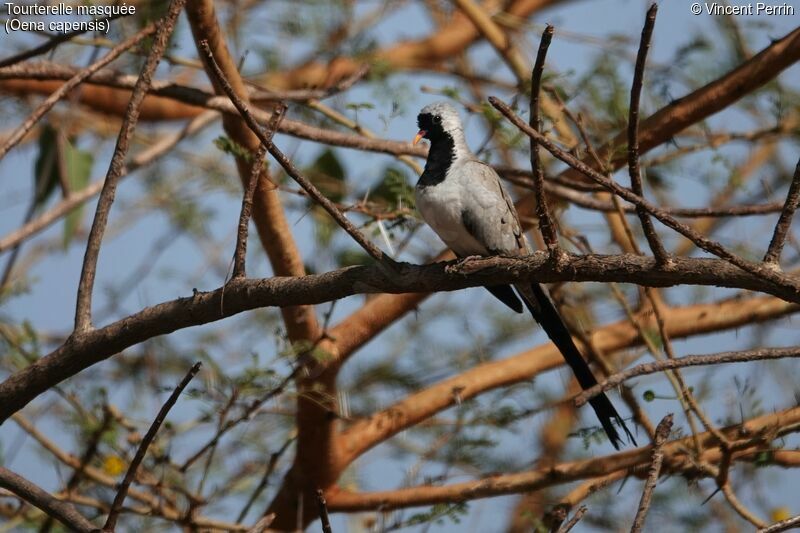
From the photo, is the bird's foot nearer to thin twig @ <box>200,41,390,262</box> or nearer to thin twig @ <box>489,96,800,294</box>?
thin twig @ <box>200,41,390,262</box>

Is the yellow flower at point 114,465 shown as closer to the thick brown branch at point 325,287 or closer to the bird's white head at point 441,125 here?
the thick brown branch at point 325,287

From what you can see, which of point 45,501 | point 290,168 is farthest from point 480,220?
point 45,501

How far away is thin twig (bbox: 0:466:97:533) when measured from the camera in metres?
2.78

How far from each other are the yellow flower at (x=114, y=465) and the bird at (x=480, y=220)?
1.91 m

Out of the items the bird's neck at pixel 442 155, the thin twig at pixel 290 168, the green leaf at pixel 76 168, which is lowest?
the thin twig at pixel 290 168

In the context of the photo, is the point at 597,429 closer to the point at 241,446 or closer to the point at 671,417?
the point at 671,417

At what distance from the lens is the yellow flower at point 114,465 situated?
446 centimetres

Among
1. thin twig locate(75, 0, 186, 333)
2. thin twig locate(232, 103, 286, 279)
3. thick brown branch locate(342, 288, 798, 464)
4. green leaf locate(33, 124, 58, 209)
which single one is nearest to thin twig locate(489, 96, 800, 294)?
thin twig locate(232, 103, 286, 279)

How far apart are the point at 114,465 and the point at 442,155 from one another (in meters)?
→ 2.08

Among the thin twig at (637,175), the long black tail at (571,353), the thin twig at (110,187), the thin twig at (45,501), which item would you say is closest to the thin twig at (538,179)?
the thin twig at (637,175)

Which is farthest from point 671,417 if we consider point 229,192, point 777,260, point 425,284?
point 229,192

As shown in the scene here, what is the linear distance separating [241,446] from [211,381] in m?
1.08

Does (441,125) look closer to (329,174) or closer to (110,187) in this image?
(110,187)

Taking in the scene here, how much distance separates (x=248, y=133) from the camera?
3.92m
